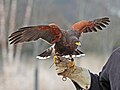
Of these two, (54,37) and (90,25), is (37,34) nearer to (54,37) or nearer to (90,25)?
(54,37)

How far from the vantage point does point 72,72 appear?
1284 mm

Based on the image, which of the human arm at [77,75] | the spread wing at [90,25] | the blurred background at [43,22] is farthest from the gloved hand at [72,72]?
the blurred background at [43,22]

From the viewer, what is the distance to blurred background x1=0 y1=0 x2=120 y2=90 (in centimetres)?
623

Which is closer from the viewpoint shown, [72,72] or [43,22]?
[72,72]

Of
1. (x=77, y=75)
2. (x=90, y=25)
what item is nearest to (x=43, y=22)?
(x=90, y=25)

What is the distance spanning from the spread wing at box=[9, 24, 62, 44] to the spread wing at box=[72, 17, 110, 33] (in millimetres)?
96

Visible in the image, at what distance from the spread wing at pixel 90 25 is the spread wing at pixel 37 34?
96 millimetres

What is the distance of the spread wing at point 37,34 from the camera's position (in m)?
1.23

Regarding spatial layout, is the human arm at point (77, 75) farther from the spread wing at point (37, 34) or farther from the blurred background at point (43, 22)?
the blurred background at point (43, 22)

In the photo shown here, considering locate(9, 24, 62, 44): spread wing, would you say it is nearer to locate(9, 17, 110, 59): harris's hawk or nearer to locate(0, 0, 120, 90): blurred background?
locate(9, 17, 110, 59): harris's hawk

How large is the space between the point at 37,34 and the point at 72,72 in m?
0.19

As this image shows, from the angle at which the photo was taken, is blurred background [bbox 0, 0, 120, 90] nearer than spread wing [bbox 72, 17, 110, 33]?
No

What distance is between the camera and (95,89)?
4.32 feet

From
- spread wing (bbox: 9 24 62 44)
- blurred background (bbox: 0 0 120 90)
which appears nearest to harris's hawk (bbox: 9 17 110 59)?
spread wing (bbox: 9 24 62 44)
